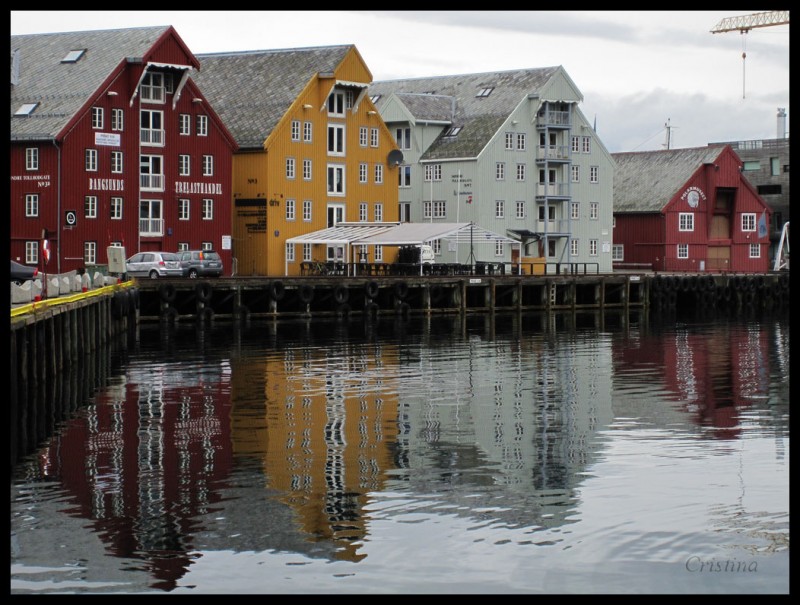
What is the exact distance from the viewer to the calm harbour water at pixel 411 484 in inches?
715

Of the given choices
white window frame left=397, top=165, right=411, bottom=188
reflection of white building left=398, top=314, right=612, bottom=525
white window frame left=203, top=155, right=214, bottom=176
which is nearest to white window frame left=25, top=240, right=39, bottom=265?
white window frame left=203, top=155, right=214, bottom=176

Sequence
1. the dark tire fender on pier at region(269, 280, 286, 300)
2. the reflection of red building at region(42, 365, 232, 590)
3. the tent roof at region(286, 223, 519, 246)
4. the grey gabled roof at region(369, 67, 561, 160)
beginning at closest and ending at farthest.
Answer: the reflection of red building at region(42, 365, 232, 590) → the dark tire fender on pier at region(269, 280, 286, 300) → the tent roof at region(286, 223, 519, 246) → the grey gabled roof at region(369, 67, 561, 160)

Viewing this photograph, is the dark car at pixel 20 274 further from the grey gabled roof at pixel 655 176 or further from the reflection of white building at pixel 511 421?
the grey gabled roof at pixel 655 176

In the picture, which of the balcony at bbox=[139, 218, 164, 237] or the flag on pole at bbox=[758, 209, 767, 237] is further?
the flag on pole at bbox=[758, 209, 767, 237]

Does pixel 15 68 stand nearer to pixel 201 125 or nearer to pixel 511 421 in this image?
pixel 201 125

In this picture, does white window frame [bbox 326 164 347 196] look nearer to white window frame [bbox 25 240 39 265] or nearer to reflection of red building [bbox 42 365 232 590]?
white window frame [bbox 25 240 39 265]

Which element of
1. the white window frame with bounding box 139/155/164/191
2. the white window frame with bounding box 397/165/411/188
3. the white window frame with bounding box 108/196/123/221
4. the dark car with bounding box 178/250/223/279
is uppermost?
the white window frame with bounding box 397/165/411/188

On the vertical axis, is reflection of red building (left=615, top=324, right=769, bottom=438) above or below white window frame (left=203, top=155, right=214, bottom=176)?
below

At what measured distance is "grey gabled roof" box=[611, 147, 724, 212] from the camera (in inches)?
4493

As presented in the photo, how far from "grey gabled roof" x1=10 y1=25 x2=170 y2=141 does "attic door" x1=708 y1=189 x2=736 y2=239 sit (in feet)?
179

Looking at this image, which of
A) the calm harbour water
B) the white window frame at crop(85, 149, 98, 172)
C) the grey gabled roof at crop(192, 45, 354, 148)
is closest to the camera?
the calm harbour water

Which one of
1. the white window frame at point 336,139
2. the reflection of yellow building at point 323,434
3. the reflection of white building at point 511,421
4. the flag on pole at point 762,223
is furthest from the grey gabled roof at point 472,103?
the reflection of yellow building at point 323,434
